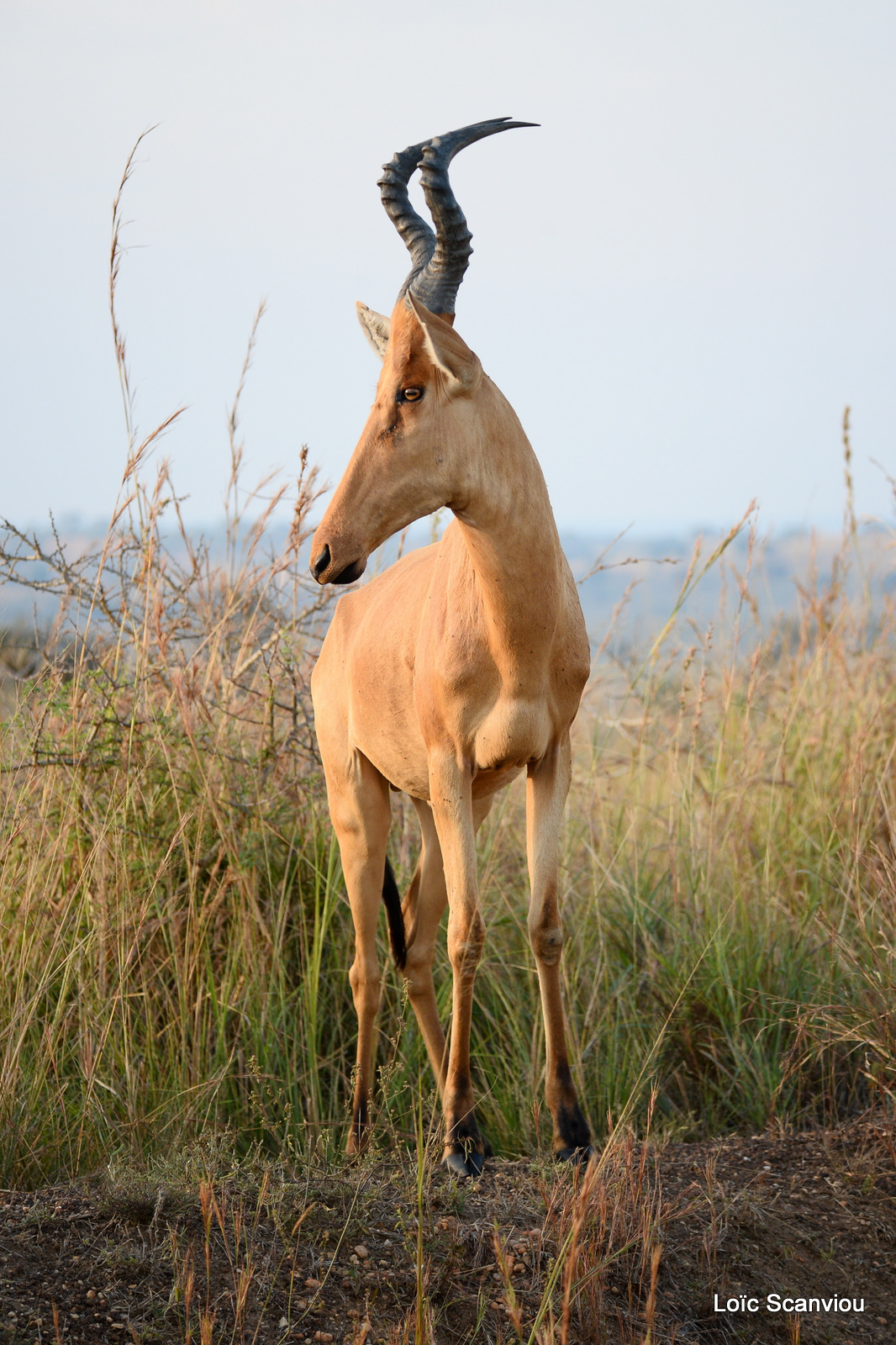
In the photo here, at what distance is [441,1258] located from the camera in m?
3.13

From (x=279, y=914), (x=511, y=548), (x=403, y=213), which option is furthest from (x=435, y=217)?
(x=279, y=914)

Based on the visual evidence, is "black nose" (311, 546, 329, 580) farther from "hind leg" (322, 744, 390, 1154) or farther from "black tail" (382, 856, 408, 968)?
"black tail" (382, 856, 408, 968)

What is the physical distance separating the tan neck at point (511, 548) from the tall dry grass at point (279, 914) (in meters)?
1.74

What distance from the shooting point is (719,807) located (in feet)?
20.4

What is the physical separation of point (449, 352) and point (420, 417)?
0.66ft

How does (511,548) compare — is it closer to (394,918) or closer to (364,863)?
(364,863)

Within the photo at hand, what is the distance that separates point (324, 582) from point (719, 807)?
354 centimetres

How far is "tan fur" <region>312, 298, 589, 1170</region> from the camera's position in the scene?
11.1 ft

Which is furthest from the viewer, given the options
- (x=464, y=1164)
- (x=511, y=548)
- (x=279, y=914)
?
(x=279, y=914)

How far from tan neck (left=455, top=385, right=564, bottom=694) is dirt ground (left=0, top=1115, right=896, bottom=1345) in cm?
151

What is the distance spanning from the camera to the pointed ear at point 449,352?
3.32 meters

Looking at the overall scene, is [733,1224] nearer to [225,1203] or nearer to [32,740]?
[225,1203]

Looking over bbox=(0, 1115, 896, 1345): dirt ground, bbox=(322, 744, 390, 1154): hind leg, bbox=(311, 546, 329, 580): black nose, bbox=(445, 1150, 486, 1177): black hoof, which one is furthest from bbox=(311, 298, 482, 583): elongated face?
bbox=(445, 1150, 486, 1177): black hoof

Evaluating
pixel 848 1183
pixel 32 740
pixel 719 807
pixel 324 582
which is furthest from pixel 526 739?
pixel 719 807
